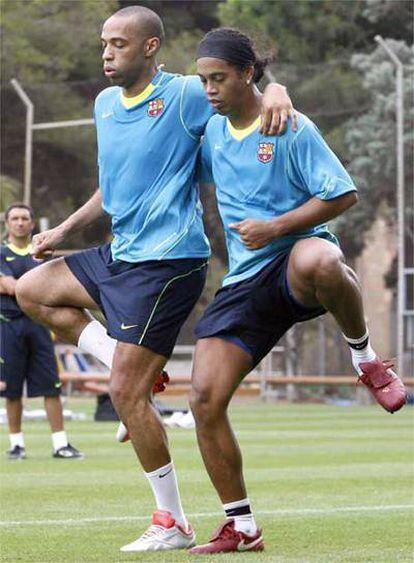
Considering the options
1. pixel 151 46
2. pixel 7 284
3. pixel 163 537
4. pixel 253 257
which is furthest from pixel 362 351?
pixel 7 284

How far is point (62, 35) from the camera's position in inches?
1619

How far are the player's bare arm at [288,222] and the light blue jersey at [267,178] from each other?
0.05 metres

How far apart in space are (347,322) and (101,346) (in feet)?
4.79

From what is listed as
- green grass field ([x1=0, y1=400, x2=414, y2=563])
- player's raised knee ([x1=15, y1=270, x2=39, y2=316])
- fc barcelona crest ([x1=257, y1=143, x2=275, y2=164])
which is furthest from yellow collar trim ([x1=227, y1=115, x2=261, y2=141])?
green grass field ([x1=0, y1=400, x2=414, y2=563])

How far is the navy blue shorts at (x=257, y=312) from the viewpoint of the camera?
297 inches

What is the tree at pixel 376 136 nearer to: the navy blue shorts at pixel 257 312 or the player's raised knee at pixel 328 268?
the navy blue shorts at pixel 257 312

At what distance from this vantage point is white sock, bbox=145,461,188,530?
796 centimetres

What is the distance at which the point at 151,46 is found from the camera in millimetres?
8133

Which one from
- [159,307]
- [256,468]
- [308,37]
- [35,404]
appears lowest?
[35,404]

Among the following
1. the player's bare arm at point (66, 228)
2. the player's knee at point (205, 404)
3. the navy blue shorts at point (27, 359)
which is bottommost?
the navy blue shorts at point (27, 359)

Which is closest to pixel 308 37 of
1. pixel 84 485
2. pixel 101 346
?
pixel 84 485

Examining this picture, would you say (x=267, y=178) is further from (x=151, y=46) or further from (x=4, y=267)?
(x=4, y=267)

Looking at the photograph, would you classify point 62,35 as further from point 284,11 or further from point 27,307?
point 27,307

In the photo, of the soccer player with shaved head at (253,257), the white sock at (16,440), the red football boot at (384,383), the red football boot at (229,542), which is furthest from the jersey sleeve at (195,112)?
the white sock at (16,440)
